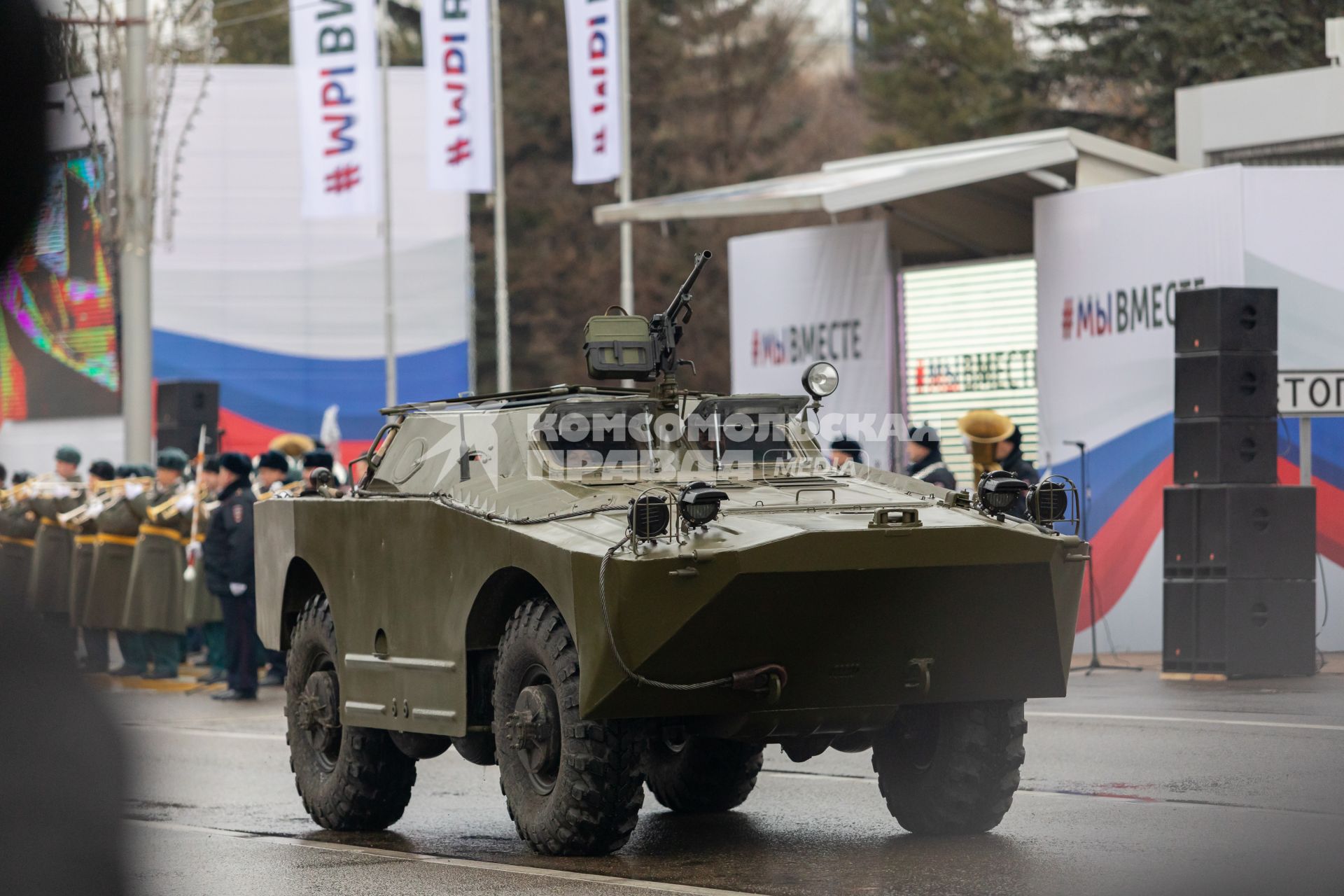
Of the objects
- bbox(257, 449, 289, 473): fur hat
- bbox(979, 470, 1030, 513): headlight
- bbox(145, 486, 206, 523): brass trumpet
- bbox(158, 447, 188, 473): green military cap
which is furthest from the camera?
bbox(145, 486, 206, 523): brass trumpet

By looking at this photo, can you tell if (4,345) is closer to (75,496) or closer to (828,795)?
(828,795)

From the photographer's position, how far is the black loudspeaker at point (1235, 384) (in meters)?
15.5

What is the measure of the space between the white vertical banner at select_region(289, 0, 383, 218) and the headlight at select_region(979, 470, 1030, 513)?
24164 millimetres

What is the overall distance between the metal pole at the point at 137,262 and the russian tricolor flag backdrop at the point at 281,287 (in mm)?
18185

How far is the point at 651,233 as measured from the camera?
2169 inches

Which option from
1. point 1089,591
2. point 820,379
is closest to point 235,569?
point 1089,591

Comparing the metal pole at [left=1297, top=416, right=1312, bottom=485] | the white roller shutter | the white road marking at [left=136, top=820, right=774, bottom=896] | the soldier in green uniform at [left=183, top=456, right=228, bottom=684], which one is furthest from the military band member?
the white road marking at [left=136, top=820, right=774, bottom=896]

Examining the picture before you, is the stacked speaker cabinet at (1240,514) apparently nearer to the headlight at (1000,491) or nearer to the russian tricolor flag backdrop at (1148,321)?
the russian tricolor flag backdrop at (1148,321)

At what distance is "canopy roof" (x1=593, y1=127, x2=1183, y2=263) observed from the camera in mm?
19719

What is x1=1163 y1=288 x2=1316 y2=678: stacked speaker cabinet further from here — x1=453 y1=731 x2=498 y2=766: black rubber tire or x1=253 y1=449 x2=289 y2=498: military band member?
x1=253 y1=449 x2=289 y2=498: military band member

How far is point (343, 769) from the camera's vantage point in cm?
1020

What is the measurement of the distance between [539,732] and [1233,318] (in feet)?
28.2

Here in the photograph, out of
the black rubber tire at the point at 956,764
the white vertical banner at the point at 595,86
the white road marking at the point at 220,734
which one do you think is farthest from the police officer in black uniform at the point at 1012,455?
the white vertical banner at the point at 595,86

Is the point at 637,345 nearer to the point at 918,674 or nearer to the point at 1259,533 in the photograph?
the point at 918,674
